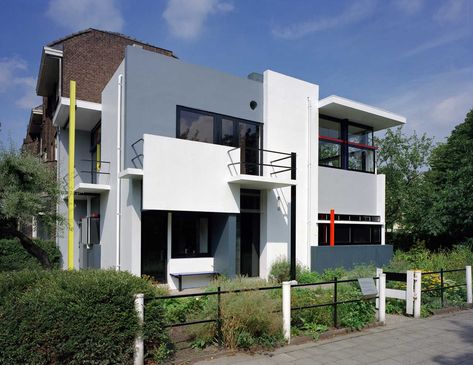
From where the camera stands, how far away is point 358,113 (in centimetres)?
1502

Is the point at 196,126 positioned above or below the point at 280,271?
above

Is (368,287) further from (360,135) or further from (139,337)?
(360,135)

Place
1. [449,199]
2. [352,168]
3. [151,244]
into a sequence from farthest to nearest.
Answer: [449,199]
[352,168]
[151,244]

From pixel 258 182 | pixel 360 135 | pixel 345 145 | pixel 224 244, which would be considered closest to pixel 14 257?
pixel 224 244

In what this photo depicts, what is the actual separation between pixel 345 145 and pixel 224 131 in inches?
228

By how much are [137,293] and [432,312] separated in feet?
22.7

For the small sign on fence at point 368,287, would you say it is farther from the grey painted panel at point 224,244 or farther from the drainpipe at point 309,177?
the drainpipe at point 309,177

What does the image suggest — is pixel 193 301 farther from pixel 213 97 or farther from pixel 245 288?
pixel 213 97

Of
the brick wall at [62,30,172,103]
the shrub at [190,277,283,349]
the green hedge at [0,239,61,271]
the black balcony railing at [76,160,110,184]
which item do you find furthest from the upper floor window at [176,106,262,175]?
the green hedge at [0,239,61,271]

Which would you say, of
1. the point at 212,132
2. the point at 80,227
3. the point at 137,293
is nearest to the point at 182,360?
the point at 137,293

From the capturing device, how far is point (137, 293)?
16.8 feet

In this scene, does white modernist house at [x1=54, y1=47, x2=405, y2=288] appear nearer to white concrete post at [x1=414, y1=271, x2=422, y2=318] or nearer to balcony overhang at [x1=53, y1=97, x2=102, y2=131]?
balcony overhang at [x1=53, y1=97, x2=102, y2=131]

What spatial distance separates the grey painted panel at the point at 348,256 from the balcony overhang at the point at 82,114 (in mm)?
9161

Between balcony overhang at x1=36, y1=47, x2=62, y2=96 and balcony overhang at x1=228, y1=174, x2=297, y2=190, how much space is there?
29.4 feet
